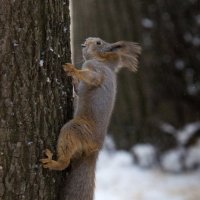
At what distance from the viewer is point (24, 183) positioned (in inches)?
129

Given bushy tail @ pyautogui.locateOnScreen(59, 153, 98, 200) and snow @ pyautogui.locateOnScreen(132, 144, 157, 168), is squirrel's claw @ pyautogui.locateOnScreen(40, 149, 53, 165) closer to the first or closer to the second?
bushy tail @ pyautogui.locateOnScreen(59, 153, 98, 200)

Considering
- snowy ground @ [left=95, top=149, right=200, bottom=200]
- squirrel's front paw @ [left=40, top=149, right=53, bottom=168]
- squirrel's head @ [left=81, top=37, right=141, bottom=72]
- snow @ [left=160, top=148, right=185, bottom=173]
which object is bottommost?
snowy ground @ [left=95, top=149, right=200, bottom=200]

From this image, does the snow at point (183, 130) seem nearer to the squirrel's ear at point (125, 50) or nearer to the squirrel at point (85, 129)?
the squirrel's ear at point (125, 50)

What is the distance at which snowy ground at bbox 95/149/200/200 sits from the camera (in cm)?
758

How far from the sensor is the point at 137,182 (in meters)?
8.12

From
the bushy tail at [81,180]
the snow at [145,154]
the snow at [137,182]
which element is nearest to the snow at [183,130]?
the snow at [145,154]

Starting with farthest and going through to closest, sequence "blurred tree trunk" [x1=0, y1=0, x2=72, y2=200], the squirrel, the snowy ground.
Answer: the snowy ground → the squirrel → "blurred tree trunk" [x1=0, y1=0, x2=72, y2=200]

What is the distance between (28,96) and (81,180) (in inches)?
20.6

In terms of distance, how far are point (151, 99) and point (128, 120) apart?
477 millimetres

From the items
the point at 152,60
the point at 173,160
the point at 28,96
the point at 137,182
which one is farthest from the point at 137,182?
the point at 28,96

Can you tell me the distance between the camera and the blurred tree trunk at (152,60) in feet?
28.2

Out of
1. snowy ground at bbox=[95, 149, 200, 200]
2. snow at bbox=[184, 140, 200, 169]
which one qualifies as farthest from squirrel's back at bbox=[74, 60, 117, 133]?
snow at bbox=[184, 140, 200, 169]

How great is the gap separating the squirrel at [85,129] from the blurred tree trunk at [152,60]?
4793 mm

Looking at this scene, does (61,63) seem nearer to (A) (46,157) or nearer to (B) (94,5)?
(A) (46,157)
